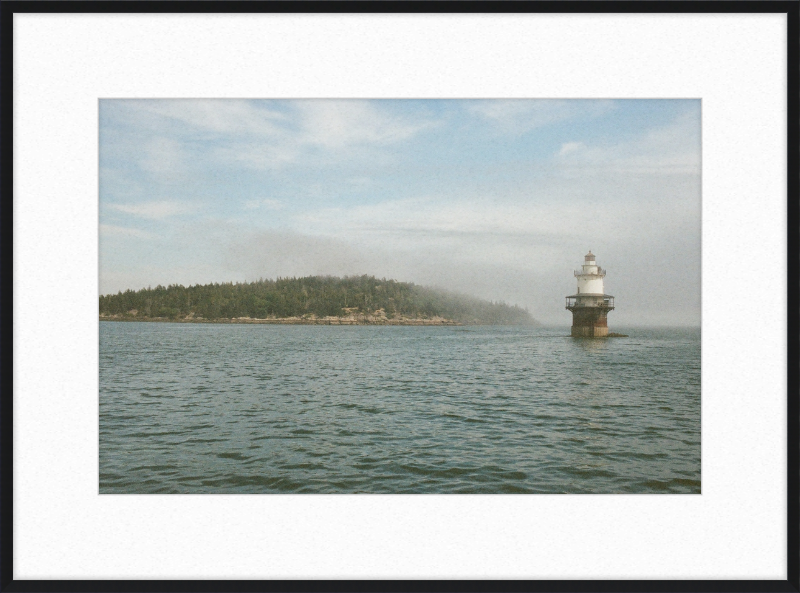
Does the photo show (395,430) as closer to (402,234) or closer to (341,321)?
(402,234)

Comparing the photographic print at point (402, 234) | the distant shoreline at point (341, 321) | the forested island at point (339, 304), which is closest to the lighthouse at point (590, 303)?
the photographic print at point (402, 234)

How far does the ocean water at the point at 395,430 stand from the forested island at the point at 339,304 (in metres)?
32.5

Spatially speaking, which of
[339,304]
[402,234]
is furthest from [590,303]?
[339,304]

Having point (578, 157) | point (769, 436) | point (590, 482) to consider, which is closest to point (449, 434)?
point (590, 482)

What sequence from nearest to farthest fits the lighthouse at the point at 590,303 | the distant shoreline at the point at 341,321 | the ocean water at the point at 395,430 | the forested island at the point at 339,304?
the ocean water at the point at 395,430 → the lighthouse at the point at 590,303 → the forested island at the point at 339,304 → the distant shoreline at the point at 341,321

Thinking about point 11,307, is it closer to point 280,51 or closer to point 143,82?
point 143,82

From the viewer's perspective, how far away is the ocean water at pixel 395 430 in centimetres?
659

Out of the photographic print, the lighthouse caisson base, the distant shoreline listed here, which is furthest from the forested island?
the photographic print

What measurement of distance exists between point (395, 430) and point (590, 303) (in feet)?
80.6

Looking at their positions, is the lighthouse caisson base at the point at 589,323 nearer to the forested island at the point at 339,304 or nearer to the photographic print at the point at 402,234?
the photographic print at the point at 402,234

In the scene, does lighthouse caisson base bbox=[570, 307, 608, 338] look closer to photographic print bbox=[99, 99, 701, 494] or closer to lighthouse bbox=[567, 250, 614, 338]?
lighthouse bbox=[567, 250, 614, 338]

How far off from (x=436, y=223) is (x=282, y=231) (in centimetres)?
855

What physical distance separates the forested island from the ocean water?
1280 inches

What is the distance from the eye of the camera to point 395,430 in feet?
31.8
